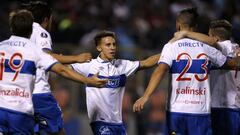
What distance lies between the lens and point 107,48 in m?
11.1

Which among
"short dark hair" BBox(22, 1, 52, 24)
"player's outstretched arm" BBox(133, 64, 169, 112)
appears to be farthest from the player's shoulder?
"player's outstretched arm" BBox(133, 64, 169, 112)

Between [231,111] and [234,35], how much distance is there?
266cm

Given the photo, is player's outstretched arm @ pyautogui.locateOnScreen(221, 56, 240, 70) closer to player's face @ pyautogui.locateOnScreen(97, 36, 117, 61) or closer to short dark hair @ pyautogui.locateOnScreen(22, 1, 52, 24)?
player's face @ pyautogui.locateOnScreen(97, 36, 117, 61)

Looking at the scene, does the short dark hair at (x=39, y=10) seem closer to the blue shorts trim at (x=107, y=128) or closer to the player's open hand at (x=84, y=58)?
the player's open hand at (x=84, y=58)

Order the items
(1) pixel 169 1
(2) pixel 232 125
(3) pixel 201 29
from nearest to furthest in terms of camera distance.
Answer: (2) pixel 232 125 → (3) pixel 201 29 → (1) pixel 169 1

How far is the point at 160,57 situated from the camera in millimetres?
10867

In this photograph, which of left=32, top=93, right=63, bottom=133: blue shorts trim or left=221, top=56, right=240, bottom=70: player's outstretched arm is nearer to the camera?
left=32, top=93, right=63, bottom=133: blue shorts trim

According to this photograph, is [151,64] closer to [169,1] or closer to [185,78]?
[185,78]

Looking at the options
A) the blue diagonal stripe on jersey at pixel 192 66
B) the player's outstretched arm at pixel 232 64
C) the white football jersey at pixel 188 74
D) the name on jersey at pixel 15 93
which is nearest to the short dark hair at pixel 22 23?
the name on jersey at pixel 15 93

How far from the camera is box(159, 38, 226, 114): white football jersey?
10734 millimetres

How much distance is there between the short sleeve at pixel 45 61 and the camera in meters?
9.77

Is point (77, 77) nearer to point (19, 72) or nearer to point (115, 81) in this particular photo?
point (19, 72)

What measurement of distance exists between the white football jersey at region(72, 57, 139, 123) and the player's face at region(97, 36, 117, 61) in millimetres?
75

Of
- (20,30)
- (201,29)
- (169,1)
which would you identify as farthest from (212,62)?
(169,1)
